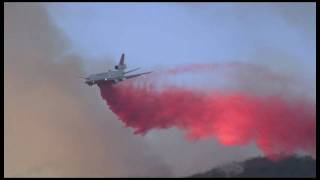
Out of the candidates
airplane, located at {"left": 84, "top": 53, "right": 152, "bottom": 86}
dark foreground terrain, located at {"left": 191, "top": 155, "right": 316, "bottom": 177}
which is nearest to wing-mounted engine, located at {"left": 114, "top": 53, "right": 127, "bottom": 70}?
airplane, located at {"left": 84, "top": 53, "right": 152, "bottom": 86}

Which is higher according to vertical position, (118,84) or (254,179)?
(118,84)

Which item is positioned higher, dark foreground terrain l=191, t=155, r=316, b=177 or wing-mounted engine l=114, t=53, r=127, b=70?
wing-mounted engine l=114, t=53, r=127, b=70

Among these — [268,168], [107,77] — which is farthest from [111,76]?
[268,168]

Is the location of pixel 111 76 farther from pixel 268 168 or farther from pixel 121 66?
pixel 268 168

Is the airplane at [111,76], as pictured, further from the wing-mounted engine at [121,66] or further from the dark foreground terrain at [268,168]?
the dark foreground terrain at [268,168]

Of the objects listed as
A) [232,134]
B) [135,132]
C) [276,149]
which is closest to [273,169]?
[276,149]

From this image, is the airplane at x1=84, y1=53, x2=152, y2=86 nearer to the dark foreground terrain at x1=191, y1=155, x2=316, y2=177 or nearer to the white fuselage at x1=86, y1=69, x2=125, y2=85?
the white fuselage at x1=86, y1=69, x2=125, y2=85

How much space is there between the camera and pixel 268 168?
30.0 m

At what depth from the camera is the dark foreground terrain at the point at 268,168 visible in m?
29.9

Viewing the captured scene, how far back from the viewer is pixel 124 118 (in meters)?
29.6

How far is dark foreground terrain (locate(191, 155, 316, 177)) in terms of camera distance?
2992 cm

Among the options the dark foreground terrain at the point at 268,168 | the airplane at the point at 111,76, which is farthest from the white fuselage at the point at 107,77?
the dark foreground terrain at the point at 268,168
